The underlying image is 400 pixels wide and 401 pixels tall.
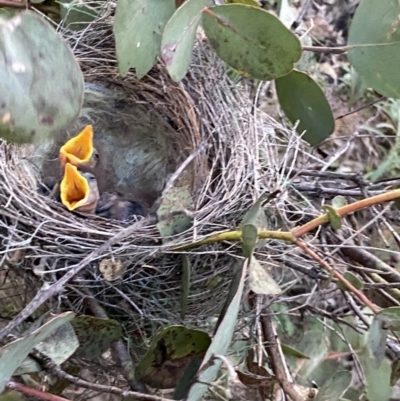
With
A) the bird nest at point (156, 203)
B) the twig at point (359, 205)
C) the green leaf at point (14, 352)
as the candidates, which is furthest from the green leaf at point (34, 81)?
the twig at point (359, 205)

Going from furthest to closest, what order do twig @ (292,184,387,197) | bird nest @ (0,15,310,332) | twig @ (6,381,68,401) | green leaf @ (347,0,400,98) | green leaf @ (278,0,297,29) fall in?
1. green leaf @ (278,0,297,29)
2. twig @ (292,184,387,197)
3. bird nest @ (0,15,310,332)
4. green leaf @ (347,0,400,98)
5. twig @ (6,381,68,401)

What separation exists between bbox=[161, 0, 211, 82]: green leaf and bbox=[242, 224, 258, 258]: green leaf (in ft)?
0.69

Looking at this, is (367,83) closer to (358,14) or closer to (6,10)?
(358,14)

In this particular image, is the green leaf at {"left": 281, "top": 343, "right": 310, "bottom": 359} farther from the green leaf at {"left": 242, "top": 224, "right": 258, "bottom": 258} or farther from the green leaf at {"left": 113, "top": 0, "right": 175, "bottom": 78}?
the green leaf at {"left": 113, "top": 0, "right": 175, "bottom": 78}

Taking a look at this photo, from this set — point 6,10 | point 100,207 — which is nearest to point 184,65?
point 6,10

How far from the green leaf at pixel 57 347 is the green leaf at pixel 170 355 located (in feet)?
0.34

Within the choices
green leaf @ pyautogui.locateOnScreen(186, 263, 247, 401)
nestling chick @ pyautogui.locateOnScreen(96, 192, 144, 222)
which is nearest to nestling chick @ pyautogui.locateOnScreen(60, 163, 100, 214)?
nestling chick @ pyautogui.locateOnScreen(96, 192, 144, 222)

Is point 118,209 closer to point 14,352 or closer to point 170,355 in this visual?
point 170,355

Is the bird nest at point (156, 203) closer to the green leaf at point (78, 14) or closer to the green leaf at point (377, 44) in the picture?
the green leaf at point (78, 14)

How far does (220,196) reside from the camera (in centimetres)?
102

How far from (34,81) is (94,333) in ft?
1.28

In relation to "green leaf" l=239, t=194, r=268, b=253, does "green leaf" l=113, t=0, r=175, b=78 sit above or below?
above

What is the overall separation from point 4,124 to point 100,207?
2.46 feet

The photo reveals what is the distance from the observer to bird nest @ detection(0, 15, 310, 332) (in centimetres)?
90
